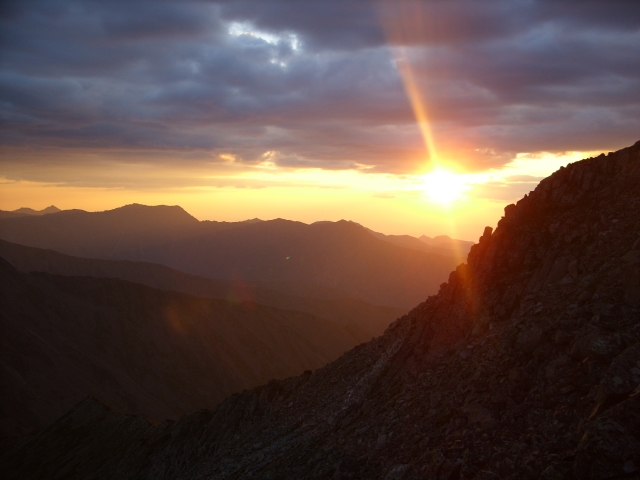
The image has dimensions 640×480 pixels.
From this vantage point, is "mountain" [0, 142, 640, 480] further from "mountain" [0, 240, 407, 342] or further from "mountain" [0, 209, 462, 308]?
"mountain" [0, 209, 462, 308]

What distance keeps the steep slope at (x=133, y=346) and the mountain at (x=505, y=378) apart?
32709 mm

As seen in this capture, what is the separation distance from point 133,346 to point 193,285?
44743 mm

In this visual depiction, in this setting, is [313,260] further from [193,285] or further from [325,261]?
[193,285]

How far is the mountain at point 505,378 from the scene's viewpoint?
420 inches

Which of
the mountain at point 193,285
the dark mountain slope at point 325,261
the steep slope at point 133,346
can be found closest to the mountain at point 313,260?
the dark mountain slope at point 325,261

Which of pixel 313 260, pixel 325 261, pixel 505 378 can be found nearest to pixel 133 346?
pixel 505 378

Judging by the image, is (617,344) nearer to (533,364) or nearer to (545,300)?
(533,364)

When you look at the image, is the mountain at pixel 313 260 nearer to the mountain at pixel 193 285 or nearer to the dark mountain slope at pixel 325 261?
the dark mountain slope at pixel 325 261

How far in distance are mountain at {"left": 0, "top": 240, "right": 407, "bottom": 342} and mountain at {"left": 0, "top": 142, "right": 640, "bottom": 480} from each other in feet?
271

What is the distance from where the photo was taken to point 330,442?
698 inches

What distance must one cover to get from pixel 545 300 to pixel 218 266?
571ft

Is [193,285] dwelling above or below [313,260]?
below

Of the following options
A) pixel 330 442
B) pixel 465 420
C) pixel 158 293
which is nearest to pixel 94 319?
pixel 158 293

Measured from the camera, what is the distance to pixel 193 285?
372ft
